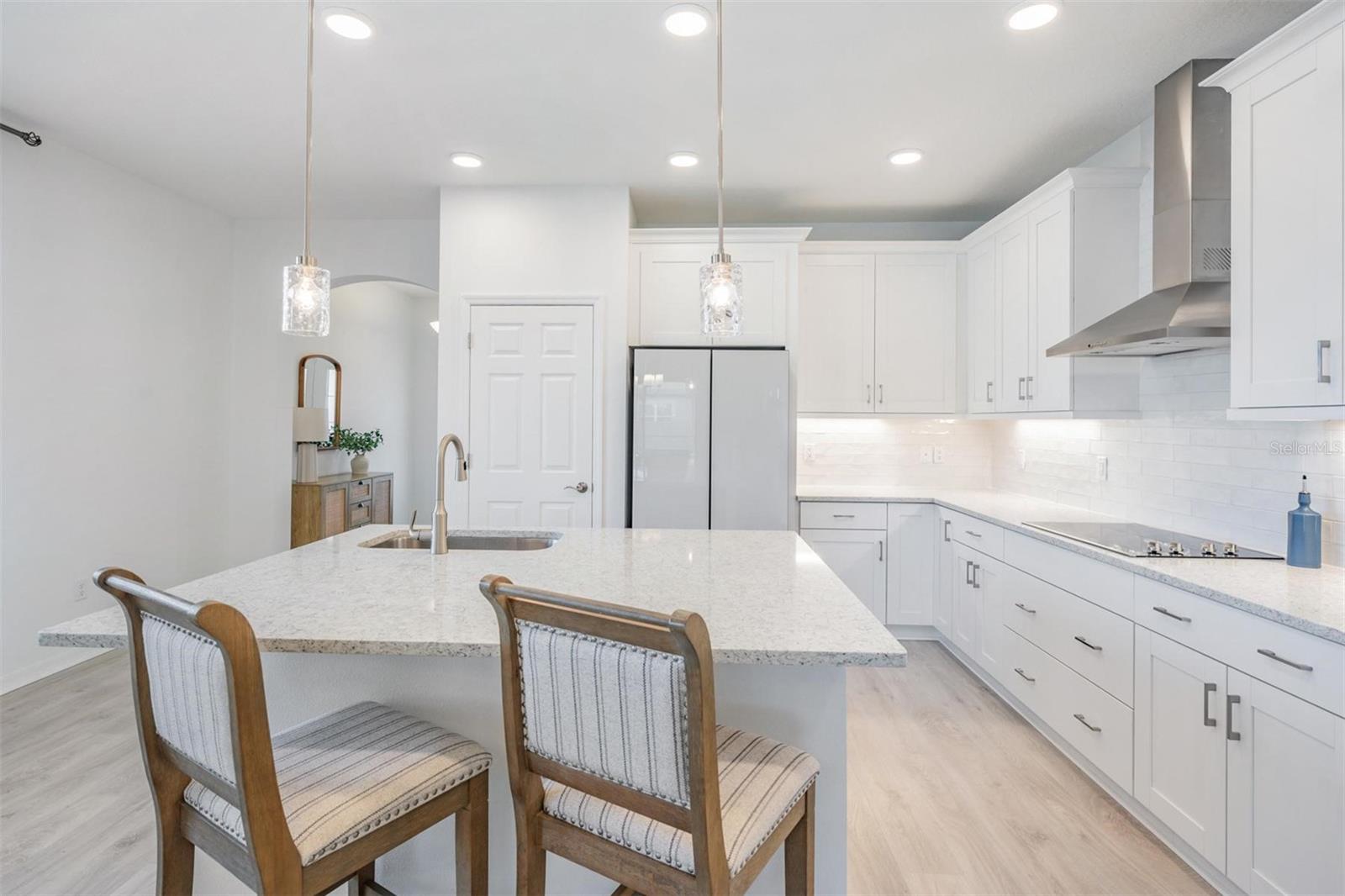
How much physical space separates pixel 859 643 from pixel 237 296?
192 inches

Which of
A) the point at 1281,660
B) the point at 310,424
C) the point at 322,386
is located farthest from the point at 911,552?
the point at 322,386

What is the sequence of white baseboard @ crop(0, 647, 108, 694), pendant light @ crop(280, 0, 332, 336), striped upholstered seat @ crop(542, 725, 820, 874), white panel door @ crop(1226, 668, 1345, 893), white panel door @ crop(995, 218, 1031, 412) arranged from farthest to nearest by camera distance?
1. white panel door @ crop(995, 218, 1031, 412)
2. white baseboard @ crop(0, 647, 108, 694)
3. pendant light @ crop(280, 0, 332, 336)
4. white panel door @ crop(1226, 668, 1345, 893)
5. striped upholstered seat @ crop(542, 725, 820, 874)

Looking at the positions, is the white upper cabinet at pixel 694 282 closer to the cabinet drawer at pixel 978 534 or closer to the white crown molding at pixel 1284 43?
the cabinet drawer at pixel 978 534

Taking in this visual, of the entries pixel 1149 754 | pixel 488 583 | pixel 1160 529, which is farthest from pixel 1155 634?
pixel 488 583

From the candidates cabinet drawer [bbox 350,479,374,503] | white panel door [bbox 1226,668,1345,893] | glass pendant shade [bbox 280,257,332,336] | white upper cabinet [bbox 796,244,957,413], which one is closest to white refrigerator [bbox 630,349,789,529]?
white upper cabinet [bbox 796,244,957,413]

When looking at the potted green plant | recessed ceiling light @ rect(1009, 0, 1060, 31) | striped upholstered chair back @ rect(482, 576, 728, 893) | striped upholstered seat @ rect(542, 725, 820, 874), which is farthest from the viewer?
the potted green plant

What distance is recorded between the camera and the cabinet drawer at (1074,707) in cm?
221

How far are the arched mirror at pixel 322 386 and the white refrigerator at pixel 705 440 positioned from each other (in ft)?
10.5

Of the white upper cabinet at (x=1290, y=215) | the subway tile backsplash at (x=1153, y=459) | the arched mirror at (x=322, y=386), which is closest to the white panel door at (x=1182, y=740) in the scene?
the subway tile backsplash at (x=1153, y=459)

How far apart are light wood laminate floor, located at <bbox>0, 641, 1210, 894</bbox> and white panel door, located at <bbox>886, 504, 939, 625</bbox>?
0.82 m

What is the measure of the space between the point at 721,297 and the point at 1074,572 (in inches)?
67.2

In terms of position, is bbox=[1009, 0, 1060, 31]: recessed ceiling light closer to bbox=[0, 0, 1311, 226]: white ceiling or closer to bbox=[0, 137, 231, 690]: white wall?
bbox=[0, 0, 1311, 226]: white ceiling

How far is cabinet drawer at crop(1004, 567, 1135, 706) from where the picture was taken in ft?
7.18

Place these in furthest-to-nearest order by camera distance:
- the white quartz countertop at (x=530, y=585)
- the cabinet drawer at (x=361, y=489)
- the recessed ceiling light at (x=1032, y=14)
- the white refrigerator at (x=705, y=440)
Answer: the cabinet drawer at (x=361, y=489) → the white refrigerator at (x=705, y=440) → the recessed ceiling light at (x=1032, y=14) → the white quartz countertop at (x=530, y=585)
